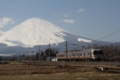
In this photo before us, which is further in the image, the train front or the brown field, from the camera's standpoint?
the train front

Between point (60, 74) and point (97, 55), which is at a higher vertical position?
point (97, 55)

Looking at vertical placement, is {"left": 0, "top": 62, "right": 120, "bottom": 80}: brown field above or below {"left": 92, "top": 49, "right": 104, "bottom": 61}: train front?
below

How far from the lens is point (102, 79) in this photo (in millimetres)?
22953

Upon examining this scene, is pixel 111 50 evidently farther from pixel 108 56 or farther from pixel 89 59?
pixel 89 59

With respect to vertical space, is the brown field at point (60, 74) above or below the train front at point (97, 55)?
below

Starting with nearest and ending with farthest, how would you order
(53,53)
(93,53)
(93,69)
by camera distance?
(93,69) → (93,53) → (53,53)

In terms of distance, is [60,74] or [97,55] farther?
[97,55]

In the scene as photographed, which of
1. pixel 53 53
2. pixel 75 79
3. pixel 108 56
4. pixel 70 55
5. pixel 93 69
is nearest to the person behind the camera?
pixel 75 79

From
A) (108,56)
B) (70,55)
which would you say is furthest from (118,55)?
(70,55)

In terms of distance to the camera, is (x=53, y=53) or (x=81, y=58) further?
(x=53, y=53)

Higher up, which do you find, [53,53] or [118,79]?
[53,53]

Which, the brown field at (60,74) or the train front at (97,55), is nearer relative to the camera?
the brown field at (60,74)

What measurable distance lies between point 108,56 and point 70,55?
70.0 feet

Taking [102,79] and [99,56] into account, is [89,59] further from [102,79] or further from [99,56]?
[102,79]
